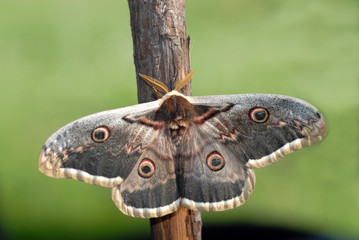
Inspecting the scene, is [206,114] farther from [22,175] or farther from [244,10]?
[22,175]

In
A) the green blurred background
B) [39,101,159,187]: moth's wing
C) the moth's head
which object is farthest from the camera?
the green blurred background

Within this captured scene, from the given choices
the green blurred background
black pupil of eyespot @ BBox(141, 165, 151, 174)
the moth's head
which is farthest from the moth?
the green blurred background

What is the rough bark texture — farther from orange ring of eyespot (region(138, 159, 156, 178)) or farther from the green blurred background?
the green blurred background

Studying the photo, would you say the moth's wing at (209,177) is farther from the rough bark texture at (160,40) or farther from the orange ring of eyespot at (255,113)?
the rough bark texture at (160,40)

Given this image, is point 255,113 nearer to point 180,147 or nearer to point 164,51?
point 180,147

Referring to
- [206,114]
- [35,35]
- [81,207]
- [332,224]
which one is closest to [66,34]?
[35,35]
